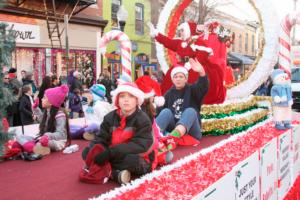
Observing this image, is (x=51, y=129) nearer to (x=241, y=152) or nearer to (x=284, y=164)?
(x=241, y=152)

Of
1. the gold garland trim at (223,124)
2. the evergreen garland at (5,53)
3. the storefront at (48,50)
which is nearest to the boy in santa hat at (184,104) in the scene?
the gold garland trim at (223,124)

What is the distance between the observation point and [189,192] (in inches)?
114

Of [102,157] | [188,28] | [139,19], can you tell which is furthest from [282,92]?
[139,19]

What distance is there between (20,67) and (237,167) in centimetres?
1473

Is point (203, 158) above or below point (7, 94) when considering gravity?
below

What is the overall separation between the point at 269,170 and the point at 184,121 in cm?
179

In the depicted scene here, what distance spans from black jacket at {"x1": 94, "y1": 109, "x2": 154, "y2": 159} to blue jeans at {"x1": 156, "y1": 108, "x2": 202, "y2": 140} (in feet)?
6.60

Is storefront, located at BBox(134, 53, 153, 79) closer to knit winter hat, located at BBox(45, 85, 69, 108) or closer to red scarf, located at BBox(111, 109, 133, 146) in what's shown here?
knit winter hat, located at BBox(45, 85, 69, 108)

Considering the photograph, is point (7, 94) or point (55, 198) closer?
point (7, 94)

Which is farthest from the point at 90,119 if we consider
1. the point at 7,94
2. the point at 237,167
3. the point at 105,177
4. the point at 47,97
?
the point at 7,94

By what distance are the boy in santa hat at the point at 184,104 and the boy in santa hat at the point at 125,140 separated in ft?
6.50

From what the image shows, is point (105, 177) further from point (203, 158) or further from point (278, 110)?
point (278, 110)

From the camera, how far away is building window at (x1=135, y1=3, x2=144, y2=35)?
26.5 meters

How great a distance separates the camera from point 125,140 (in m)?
4.07
